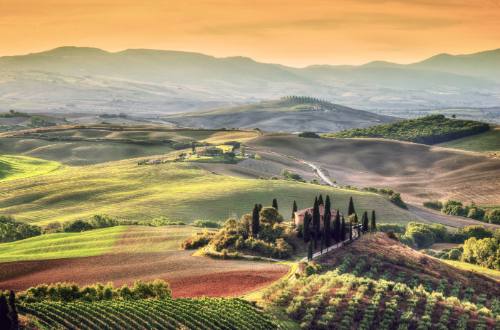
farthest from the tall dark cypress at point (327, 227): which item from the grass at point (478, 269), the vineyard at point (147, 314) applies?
the vineyard at point (147, 314)

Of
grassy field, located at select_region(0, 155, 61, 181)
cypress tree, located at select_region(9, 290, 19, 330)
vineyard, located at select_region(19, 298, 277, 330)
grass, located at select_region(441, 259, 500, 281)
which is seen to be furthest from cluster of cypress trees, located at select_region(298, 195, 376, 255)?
grassy field, located at select_region(0, 155, 61, 181)

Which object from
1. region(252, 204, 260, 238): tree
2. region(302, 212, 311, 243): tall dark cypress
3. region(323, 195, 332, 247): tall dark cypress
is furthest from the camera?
region(252, 204, 260, 238): tree

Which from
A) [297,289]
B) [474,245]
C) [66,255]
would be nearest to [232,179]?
[474,245]

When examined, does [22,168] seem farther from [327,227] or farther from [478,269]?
[478,269]

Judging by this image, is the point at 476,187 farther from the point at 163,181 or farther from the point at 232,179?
the point at 163,181

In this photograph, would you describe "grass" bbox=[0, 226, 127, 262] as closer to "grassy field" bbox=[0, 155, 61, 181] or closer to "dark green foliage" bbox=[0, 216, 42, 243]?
"dark green foliage" bbox=[0, 216, 42, 243]

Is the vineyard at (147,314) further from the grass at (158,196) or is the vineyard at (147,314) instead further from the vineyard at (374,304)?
the grass at (158,196)
